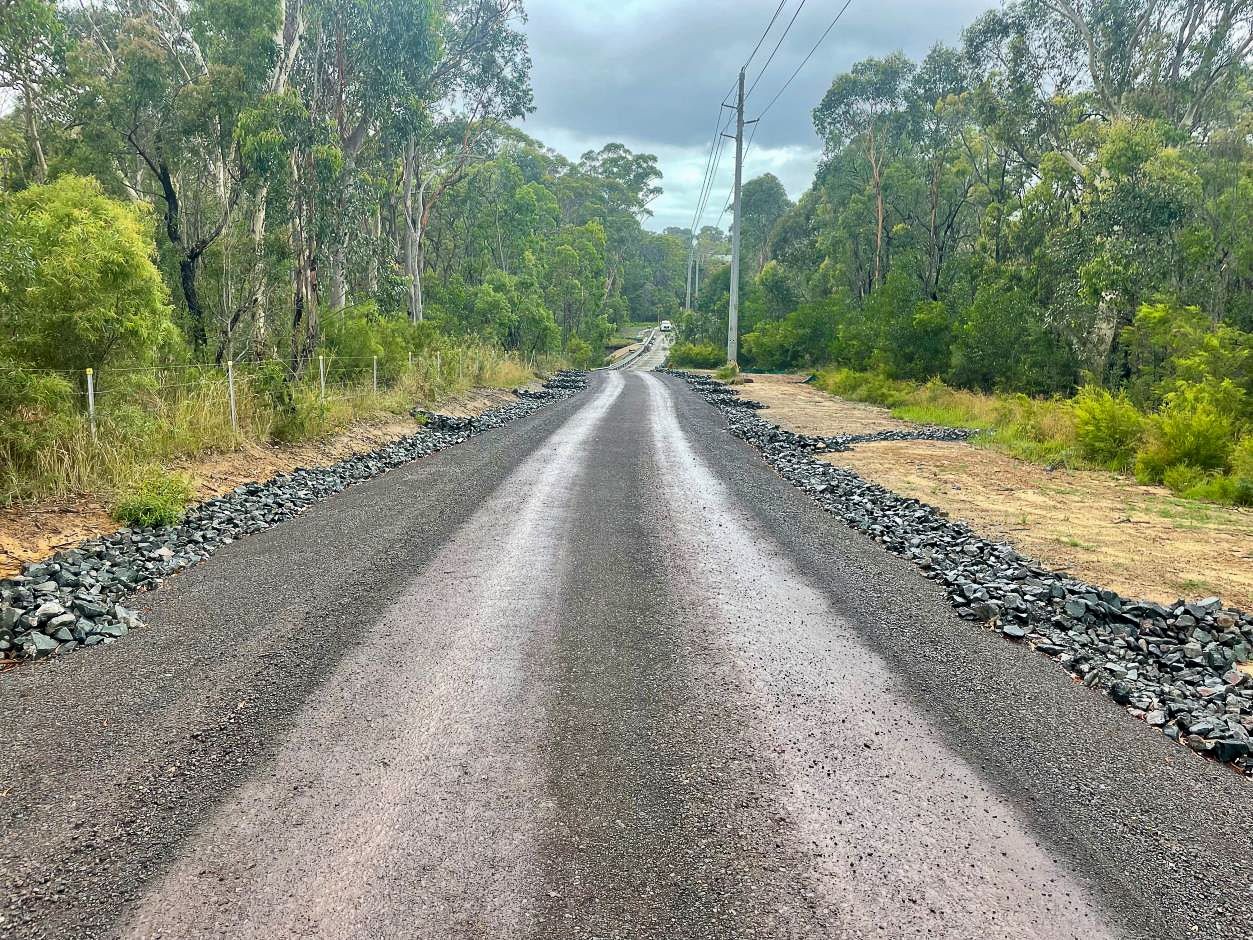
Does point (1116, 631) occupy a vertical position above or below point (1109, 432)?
below

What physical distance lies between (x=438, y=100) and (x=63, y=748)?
28.6m

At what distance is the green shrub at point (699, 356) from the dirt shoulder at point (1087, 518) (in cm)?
3987

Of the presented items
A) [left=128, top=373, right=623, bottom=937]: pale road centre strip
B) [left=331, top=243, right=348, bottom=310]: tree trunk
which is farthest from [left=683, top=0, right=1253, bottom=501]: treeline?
[left=331, top=243, right=348, bottom=310]: tree trunk

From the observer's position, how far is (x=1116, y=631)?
15.6 ft

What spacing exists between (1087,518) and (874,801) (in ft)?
21.6

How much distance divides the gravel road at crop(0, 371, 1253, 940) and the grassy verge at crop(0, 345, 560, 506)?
8.90ft

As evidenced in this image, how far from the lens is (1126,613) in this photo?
4.93 meters

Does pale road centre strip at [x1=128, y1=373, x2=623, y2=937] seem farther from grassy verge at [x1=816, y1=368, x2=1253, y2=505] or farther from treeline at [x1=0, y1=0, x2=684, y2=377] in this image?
grassy verge at [x1=816, y1=368, x2=1253, y2=505]

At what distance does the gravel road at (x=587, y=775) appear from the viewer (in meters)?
2.40

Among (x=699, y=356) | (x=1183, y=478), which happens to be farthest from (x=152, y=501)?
(x=699, y=356)

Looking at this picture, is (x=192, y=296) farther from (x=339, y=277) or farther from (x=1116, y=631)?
(x=1116, y=631)

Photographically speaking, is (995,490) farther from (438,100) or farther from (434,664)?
(438,100)

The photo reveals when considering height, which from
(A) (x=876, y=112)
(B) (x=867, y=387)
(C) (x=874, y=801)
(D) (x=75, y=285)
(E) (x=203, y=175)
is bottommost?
(C) (x=874, y=801)

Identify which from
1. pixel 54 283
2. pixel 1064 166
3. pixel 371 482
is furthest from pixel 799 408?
pixel 54 283
